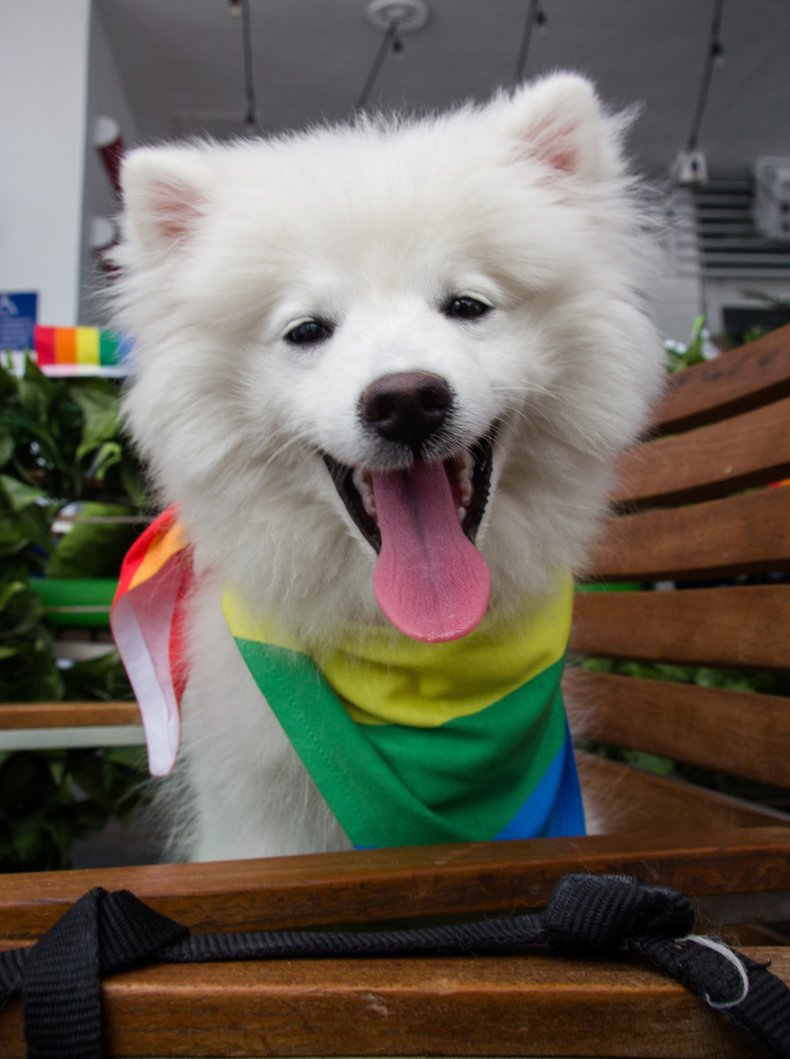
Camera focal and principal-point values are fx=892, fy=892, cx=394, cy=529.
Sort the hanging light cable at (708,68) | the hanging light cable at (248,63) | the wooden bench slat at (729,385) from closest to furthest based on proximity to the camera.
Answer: the wooden bench slat at (729,385) → the hanging light cable at (248,63) → the hanging light cable at (708,68)

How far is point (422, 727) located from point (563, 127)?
118 cm

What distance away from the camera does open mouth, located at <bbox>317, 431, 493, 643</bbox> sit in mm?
1429

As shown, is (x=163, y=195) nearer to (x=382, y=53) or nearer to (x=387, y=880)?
(x=387, y=880)

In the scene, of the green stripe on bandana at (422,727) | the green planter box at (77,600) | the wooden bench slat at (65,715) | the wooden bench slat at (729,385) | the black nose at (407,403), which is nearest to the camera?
the black nose at (407,403)

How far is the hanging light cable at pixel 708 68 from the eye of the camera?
6770 mm

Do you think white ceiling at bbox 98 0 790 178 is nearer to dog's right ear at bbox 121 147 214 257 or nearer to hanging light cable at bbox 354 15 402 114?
hanging light cable at bbox 354 15 402 114

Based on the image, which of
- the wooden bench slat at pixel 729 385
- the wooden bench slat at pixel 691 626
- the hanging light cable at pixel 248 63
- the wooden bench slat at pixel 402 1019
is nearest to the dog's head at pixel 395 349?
the wooden bench slat at pixel 729 385

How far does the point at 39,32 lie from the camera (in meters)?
5.75

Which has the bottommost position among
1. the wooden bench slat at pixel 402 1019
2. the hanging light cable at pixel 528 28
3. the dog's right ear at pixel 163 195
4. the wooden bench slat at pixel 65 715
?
the wooden bench slat at pixel 65 715

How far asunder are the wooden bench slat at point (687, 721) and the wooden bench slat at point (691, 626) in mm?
72

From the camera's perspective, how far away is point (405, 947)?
2.60 feet

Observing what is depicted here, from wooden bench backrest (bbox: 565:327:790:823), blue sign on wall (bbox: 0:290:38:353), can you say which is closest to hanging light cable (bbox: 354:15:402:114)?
blue sign on wall (bbox: 0:290:38:353)

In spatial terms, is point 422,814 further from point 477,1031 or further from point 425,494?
point 477,1031

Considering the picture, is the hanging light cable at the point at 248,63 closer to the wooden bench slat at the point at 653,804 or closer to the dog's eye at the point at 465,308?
the dog's eye at the point at 465,308
